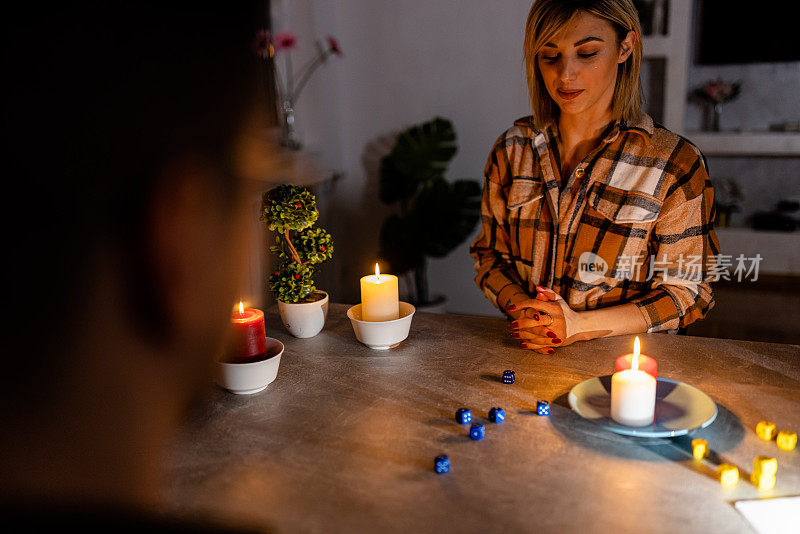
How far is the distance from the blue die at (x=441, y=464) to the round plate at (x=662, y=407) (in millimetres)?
211

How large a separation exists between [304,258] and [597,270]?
2.19 ft

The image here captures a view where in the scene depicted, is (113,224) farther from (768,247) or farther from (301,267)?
(768,247)

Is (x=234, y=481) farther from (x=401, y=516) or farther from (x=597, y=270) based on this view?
(x=597, y=270)

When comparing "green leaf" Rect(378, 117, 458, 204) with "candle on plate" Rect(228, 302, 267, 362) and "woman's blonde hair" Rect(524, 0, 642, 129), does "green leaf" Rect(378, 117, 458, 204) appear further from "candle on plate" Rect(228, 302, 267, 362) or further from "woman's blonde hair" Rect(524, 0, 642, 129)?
"candle on plate" Rect(228, 302, 267, 362)

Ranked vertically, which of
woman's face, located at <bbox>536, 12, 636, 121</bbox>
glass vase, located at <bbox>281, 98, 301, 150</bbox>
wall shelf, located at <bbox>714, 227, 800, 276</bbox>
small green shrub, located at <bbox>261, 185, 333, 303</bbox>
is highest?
woman's face, located at <bbox>536, 12, 636, 121</bbox>

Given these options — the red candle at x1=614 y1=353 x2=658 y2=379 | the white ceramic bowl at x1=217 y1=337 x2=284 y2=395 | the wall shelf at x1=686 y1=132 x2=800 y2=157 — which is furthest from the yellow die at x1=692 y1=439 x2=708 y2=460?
the wall shelf at x1=686 y1=132 x2=800 y2=157

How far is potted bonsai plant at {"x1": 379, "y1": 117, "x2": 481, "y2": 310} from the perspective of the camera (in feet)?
9.82

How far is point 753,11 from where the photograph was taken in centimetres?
331

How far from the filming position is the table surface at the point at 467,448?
2.12ft

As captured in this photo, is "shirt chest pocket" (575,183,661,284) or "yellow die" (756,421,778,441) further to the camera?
"shirt chest pocket" (575,183,661,284)

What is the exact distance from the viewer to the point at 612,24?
1250mm

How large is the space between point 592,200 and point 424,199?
169 centimetres

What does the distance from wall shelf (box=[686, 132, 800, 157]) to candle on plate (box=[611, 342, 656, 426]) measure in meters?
3.01

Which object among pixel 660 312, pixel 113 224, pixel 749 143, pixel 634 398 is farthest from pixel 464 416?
pixel 749 143
